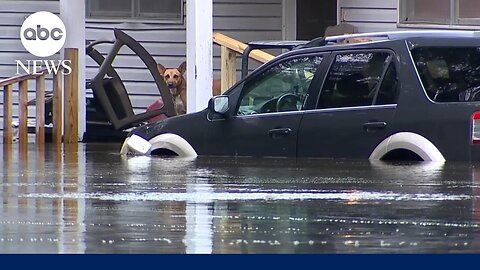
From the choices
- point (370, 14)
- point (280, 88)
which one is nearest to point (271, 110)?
point (280, 88)

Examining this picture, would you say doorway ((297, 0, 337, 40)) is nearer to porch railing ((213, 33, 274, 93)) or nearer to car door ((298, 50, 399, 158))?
porch railing ((213, 33, 274, 93))

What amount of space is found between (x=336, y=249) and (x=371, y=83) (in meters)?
5.59

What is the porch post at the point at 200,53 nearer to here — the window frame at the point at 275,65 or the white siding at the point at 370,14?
the window frame at the point at 275,65

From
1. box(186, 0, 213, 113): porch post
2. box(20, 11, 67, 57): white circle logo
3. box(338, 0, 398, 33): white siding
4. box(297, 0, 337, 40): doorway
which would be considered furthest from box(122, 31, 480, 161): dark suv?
box(297, 0, 337, 40): doorway

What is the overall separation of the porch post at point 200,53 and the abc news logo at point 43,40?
259 centimetres

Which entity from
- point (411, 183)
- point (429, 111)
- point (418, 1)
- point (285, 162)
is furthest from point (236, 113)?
point (418, 1)

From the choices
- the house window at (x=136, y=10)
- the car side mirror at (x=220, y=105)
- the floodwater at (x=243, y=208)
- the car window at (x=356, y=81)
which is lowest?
the floodwater at (x=243, y=208)

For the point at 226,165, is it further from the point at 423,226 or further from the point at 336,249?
the point at 336,249

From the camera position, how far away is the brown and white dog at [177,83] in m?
16.8

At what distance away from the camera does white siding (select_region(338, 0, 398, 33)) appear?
1641 centimetres

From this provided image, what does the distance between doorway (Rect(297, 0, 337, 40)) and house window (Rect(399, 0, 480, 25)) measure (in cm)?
179

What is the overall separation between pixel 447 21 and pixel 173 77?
173 inches

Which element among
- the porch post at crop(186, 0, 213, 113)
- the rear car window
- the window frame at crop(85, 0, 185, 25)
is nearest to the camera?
the rear car window

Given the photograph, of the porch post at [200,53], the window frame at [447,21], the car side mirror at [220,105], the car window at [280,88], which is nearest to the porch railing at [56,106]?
the porch post at [200,53]
